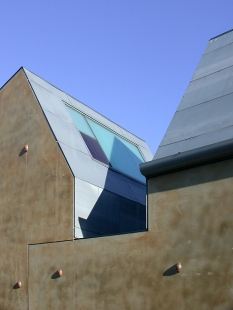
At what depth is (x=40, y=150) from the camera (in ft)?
52.1

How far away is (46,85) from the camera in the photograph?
18422 millimetres

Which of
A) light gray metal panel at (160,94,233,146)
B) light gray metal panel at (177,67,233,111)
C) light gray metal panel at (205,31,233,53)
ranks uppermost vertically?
light gray metal panel at (205,31,233,53)

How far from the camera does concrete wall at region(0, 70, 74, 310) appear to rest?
1481cm

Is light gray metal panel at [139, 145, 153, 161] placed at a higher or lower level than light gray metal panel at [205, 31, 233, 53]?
lower

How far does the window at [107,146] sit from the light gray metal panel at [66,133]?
1.66 ft

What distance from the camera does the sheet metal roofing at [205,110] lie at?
1251 centimetres

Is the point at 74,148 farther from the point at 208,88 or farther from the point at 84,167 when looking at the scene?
the point at 208,88

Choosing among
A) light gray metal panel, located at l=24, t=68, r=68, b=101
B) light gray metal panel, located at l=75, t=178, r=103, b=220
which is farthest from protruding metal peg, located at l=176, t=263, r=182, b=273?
light gray metal panel, located at l=24, t=68, r=68, b=101

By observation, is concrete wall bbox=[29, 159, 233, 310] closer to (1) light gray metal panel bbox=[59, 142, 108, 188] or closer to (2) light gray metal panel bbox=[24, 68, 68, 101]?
(1) light gray metal panel bbox=[59, 142, 108, 188]

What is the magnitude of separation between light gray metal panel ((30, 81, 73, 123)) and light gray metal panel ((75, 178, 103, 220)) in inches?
119

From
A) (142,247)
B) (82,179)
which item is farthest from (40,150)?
(142,247)

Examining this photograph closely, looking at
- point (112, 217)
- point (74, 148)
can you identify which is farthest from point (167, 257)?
point (74, 148)

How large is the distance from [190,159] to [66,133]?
5.64 metres

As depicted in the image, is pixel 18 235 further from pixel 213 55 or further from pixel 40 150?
pixel 213 55
